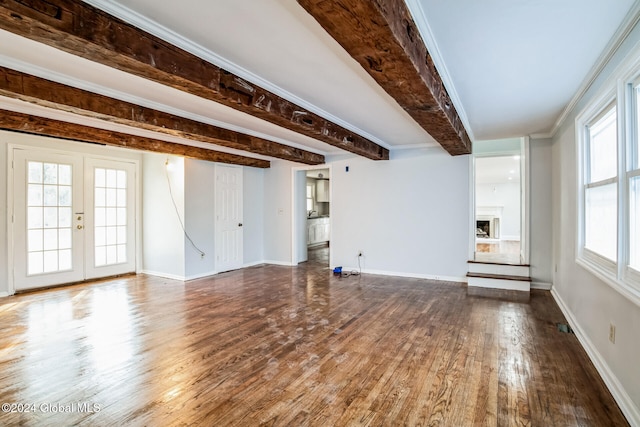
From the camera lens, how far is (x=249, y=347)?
2.93 m

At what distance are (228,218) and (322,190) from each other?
4729 millimetres

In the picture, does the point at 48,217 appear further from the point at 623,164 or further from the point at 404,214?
the point at 623,164

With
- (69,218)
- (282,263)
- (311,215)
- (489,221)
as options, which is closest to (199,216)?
(69,218)

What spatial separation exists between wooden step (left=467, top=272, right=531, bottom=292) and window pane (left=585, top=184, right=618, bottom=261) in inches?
80.1

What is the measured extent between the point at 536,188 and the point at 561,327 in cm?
250

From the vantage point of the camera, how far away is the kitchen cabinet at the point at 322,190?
10.8 m

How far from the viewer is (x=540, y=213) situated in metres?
5.09

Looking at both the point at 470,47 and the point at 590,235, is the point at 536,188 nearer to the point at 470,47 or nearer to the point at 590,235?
the point at 590,235

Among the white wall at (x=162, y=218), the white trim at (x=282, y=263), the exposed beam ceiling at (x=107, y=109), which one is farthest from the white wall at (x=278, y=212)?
the exposed beam ceiling at (x=107, y=109)

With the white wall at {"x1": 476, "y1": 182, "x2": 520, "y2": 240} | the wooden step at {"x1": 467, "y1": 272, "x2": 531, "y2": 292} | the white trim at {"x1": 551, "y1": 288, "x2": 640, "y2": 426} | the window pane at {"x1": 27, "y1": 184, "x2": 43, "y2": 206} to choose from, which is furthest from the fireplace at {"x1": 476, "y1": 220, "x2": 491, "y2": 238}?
the window pane at {"x1": 27, "y1": 184, "x2": 43, "y2": 206}

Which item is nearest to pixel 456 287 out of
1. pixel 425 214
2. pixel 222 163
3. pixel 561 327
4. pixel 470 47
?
pixel 425 214

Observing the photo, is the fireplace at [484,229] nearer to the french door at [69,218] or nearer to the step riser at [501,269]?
the step riser at [501,269]

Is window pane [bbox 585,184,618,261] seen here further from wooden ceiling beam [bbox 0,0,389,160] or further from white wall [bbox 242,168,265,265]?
white wall [bbox 242,168,265,265]

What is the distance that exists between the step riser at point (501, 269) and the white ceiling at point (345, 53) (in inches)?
100
